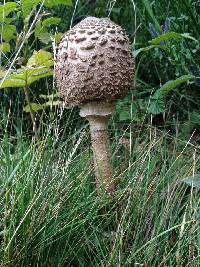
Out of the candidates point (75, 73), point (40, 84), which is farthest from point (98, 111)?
point (40, 84)

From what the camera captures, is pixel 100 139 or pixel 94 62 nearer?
pixel 94 62

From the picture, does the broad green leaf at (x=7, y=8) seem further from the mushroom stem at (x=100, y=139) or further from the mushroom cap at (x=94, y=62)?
the mushroom stem at (x=100, y=139)

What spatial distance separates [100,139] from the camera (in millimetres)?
1688

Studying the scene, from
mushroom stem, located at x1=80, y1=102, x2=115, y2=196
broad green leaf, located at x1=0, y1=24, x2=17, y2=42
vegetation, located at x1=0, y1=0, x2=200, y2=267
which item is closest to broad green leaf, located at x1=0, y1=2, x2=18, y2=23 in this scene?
vegetation, located at x1=0, y1=0, x2=200, y2=267

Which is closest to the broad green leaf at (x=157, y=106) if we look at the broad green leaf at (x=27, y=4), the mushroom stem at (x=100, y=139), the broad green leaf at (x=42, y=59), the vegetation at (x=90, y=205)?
the vegetation at (x=90, y=205)

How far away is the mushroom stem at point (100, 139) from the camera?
5.38ft

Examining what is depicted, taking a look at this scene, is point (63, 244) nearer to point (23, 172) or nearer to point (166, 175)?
point (23, 172)

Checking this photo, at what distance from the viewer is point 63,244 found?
140cm

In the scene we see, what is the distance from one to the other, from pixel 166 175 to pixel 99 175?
247 mm

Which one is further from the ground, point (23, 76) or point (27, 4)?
point (27, 4)

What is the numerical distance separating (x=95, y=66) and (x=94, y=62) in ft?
0.04

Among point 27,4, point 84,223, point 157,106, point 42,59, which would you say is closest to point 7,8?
point 27,4

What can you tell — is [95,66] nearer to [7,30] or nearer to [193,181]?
[193,181]

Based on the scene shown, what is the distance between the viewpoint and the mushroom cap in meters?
1.52
